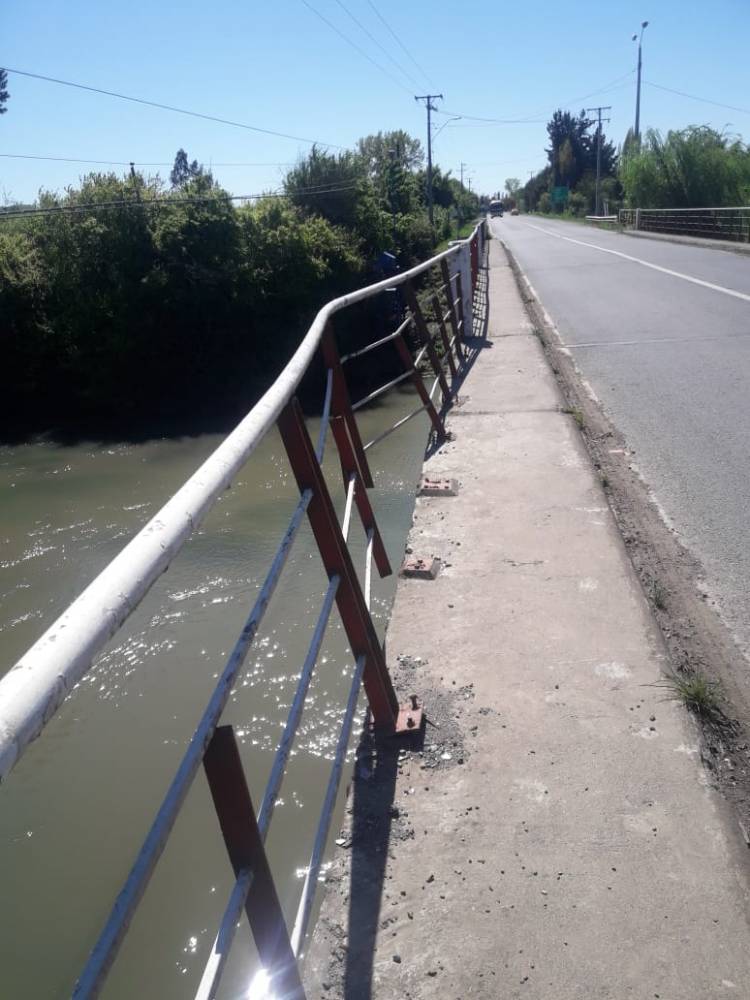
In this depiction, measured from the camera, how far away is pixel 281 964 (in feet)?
4.49

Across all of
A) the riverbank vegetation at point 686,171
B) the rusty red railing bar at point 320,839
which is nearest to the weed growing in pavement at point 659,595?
the rusty red railing bar at point 320,839

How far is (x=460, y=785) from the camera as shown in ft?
7.15

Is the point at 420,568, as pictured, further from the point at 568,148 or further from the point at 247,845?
the point at 568,148

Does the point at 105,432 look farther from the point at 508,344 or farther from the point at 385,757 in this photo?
the point at 385,757

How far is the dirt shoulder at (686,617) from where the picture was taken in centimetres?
221

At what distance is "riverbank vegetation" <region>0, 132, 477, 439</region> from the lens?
1806 centimetres

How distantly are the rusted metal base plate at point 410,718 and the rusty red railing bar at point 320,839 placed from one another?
0.25 metres

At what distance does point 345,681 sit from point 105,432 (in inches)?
515

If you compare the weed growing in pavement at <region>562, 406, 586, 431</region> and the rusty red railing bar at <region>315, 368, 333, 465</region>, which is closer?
the rusty red railing bar at <region>315, 368, 333, 465</region>

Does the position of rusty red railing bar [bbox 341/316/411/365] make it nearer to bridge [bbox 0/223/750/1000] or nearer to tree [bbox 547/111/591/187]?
bridge [bbox 0/223/750/1000]

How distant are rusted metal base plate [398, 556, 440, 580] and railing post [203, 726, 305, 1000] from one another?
6.71ft

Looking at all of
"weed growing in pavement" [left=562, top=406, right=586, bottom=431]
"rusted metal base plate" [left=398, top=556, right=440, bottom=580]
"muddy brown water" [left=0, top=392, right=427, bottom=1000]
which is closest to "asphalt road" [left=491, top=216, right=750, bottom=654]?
"weed growing in pavement" [left=562, top=406, right=586, bottom=431]

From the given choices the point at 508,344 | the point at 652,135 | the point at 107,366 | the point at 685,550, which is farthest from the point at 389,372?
the point at 652,135

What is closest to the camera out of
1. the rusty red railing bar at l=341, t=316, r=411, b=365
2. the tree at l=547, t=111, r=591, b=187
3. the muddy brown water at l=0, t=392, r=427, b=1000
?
the muddy brown water at l=0, t=392, r=427, b=1000
